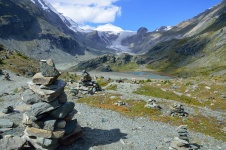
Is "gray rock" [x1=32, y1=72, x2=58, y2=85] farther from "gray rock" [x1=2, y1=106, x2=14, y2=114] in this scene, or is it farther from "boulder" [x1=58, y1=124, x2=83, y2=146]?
"gray rock" [x1=2, y1=106, x2=14, y2=114]

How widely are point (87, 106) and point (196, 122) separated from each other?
667 inches

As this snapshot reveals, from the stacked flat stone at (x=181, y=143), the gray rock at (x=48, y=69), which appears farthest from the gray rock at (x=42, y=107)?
the stacked flat stone at (x=181, y=143)

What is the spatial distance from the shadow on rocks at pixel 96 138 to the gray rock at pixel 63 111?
10.6 feet

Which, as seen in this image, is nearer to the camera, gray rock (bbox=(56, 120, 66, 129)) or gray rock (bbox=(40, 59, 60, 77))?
gray rock (bbox=(40, 59, 60, 77))

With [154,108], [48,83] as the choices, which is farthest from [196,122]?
[48,83]

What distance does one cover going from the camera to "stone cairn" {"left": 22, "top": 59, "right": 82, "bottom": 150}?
2217cm

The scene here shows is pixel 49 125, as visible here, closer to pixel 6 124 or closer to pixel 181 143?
pixel 6 124

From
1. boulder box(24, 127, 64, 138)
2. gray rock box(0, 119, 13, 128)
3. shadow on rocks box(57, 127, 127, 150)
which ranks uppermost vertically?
boulder box(24, 127, 64, 138)

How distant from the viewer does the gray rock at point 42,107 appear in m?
22.3

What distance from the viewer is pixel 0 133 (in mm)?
23500

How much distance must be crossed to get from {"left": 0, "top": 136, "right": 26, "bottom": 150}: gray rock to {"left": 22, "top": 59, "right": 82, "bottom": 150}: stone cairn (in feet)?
3.38

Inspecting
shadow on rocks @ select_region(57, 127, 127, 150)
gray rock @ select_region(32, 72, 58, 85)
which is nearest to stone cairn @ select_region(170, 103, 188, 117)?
shadow on rocks @ select_region(57, 127, 127, 150)

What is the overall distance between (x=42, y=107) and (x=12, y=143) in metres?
3.80

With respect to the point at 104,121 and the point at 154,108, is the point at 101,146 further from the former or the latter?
the point at 154,108
